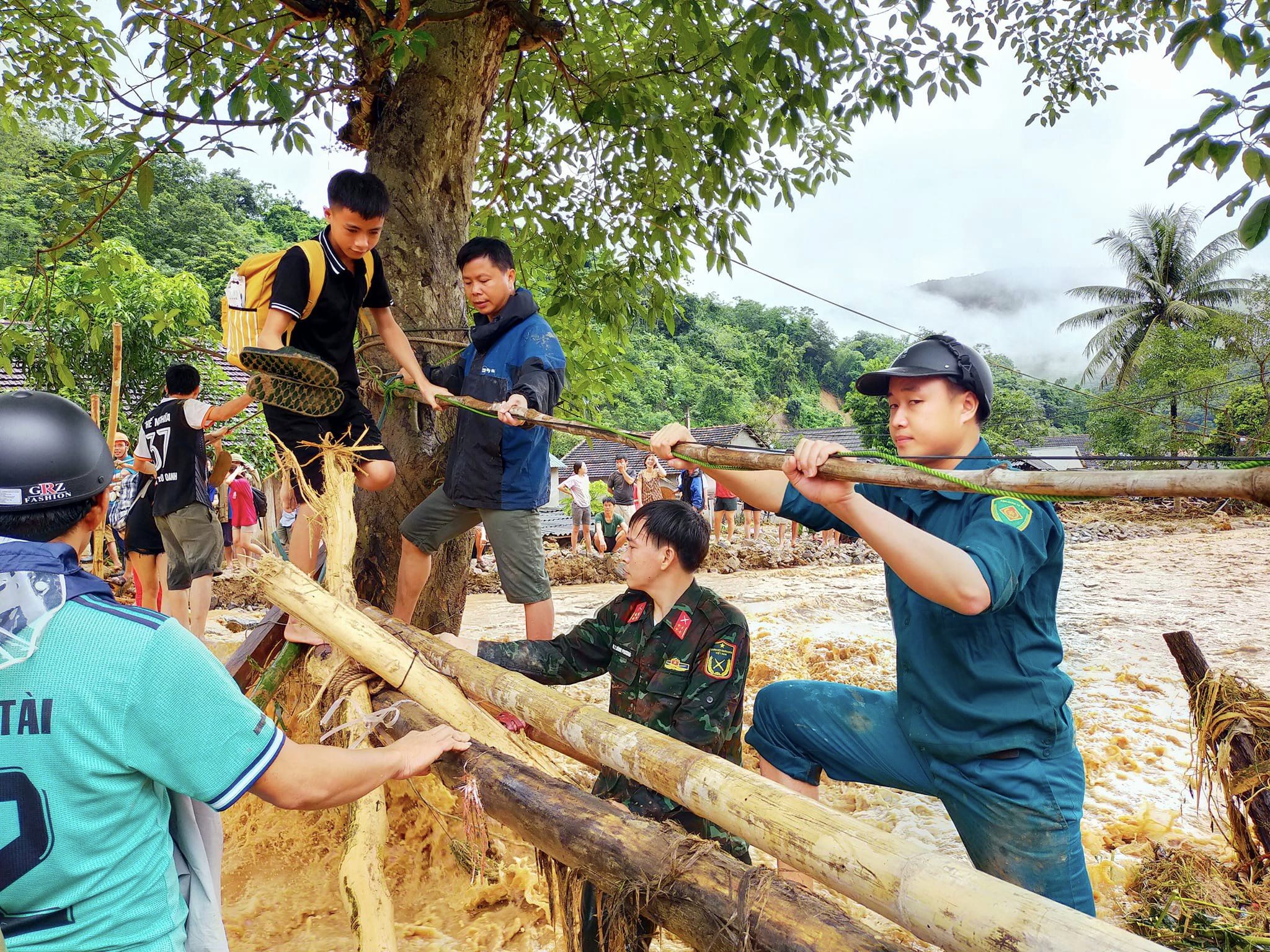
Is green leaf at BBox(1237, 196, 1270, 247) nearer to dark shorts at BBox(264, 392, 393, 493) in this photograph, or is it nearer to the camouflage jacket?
the camouflage jacket

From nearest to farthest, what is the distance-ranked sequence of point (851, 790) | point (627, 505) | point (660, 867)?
1. point (660, 867)
2. point (851, 790)
3. point (627, 505)

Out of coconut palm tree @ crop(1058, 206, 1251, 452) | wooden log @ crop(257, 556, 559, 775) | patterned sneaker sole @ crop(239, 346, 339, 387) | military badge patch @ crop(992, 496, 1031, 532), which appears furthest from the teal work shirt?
coconut palm tree @ crop(1058, 206, 1251, 452)

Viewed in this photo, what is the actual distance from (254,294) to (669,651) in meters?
2.20

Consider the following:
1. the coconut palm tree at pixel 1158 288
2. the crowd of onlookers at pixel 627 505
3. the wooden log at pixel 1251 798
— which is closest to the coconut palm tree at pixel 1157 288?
the coconut palm tree at pixel 1158 288

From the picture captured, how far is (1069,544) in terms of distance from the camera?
17.3 meters

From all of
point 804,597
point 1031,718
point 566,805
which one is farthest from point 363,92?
point 804,597

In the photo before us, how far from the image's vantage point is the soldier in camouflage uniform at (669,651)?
270cm

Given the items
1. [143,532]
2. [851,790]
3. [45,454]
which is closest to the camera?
[45,454]

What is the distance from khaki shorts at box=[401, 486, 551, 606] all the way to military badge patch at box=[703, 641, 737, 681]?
4.03ft

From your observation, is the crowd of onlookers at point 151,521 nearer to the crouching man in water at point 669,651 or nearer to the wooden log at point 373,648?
the wooden log at point 373,648

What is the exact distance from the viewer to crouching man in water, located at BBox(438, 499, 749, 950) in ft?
8.86

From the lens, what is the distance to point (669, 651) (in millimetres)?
2730

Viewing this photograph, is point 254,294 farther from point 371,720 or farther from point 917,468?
point 917,468

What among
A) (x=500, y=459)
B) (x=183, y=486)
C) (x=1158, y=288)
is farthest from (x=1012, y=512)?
(x=1158, y=288)
